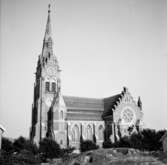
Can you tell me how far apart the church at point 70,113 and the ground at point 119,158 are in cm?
4905

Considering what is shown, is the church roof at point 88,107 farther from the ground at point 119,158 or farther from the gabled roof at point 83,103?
the ground at point 119,158

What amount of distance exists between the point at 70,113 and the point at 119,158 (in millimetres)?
58379

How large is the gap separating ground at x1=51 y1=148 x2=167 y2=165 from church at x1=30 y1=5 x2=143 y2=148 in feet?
161

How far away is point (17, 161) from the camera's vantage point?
2641cm

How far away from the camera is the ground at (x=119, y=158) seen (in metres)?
20.1

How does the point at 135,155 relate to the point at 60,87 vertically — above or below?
below

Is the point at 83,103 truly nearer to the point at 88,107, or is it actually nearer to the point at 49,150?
the point at 88,107

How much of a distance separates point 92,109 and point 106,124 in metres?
6.36

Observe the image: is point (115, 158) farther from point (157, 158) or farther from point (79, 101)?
point (79, 101)

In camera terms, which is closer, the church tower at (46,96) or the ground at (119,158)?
the ground at (119,158)

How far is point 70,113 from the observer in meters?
79.4

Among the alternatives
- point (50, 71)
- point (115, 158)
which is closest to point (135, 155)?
point (115, 158)

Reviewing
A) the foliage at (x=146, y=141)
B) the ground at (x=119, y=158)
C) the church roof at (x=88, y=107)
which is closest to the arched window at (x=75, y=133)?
the church roof at (x=88, y=107)

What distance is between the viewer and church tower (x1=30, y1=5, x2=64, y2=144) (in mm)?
73062
